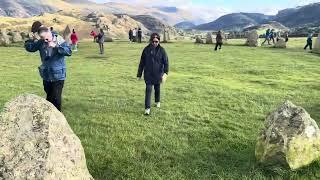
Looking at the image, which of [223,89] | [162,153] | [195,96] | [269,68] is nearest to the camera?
[162,153]

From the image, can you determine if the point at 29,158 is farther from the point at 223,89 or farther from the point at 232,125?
the point at 223,89

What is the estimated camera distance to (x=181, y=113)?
1847 cm

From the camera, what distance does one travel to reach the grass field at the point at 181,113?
1290cm

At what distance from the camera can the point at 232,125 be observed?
16734 millimetres

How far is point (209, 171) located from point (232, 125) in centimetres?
430

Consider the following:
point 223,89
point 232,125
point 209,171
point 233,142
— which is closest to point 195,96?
point 223,89

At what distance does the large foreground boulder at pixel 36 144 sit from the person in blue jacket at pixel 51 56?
13.0 feet

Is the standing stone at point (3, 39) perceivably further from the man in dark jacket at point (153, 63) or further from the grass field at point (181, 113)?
the man in dark jacket at point (153, 63)

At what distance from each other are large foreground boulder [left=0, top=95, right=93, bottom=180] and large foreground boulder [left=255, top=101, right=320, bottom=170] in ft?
14.9

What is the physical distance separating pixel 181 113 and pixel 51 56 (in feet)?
18.4

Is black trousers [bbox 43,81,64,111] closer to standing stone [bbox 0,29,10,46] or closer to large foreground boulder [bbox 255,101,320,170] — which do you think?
large foreground boulder [bbox 255,101,320,170]

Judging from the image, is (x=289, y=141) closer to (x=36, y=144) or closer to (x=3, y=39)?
(x=36, y=144)

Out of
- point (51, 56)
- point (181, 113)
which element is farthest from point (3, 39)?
point (51, 56)

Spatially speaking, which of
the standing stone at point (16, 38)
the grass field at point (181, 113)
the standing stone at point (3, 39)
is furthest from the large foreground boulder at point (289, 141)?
the standing stone at point (16, 38)
